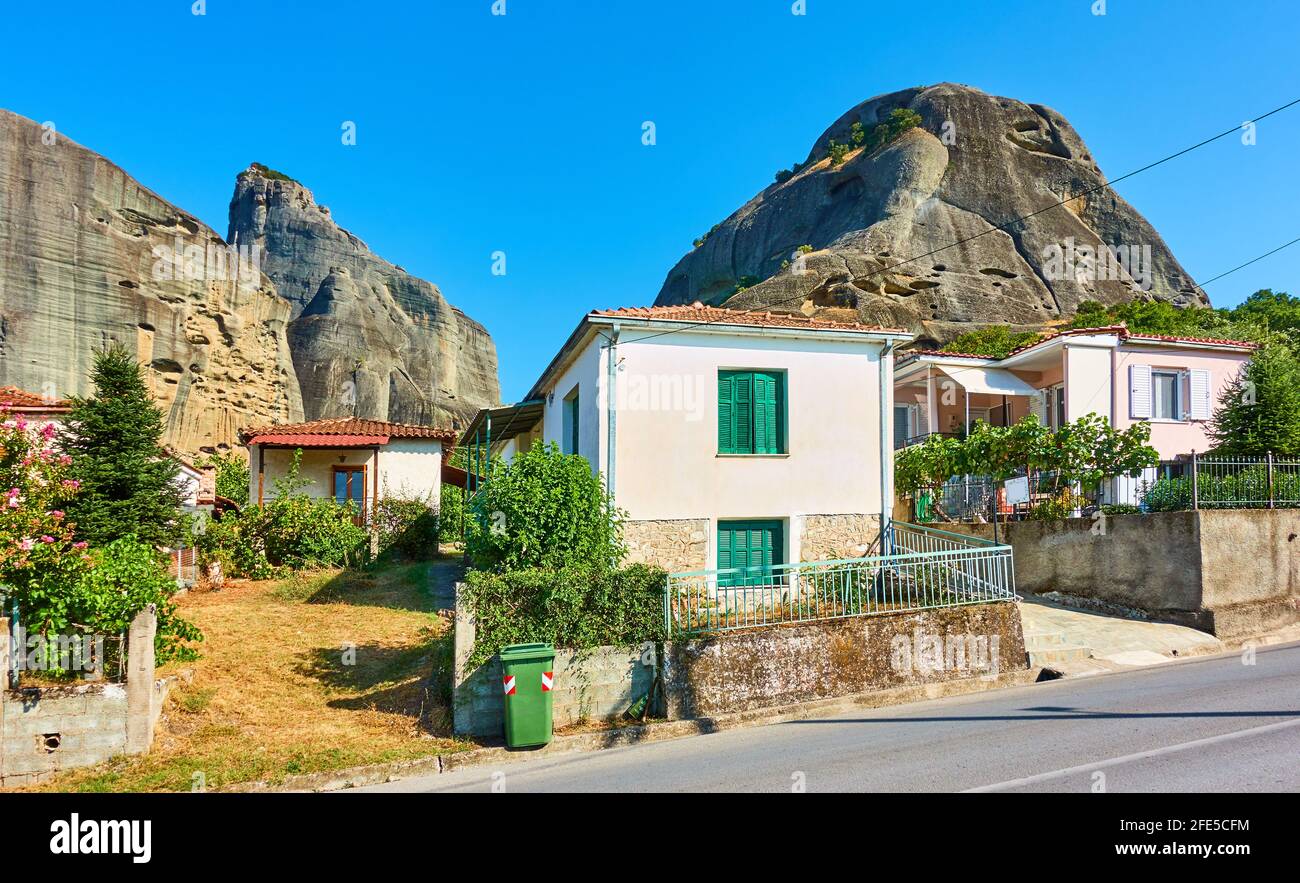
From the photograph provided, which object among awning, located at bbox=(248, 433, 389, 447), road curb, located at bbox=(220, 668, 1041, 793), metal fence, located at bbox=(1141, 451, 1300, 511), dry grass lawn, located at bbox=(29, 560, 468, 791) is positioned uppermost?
awning, located at bbox=(248, 433, 389, 447)

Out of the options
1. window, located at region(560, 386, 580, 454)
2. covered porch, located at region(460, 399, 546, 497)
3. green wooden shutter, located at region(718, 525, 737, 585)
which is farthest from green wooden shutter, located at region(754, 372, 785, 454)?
covered porch, located at region(460, 399, 546, 497)

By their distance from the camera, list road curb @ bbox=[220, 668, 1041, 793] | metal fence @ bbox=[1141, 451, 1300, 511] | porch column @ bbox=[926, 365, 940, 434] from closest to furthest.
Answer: road curb @ bbox=[220, 668, 1041, 793]
metal fence @ bbox=[1141, 451, 1300, 511]
porch column @ bbox=[926, 365, 940, 434]

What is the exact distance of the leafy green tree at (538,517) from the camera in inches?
388

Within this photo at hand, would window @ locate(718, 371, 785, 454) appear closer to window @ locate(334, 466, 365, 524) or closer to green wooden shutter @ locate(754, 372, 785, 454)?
green wooden shutter @ locate(754, 372, 785, 454)

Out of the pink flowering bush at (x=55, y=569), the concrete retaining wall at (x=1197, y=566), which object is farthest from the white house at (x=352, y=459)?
the concrete retaining wall at (x=1197, y=566)

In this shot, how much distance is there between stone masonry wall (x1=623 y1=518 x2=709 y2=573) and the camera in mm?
12461

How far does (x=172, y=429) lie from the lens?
3406 centimetres

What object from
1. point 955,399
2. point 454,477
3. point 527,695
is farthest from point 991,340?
point 527,695

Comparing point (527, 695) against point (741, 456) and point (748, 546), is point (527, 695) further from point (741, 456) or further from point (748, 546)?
point (741, 456)

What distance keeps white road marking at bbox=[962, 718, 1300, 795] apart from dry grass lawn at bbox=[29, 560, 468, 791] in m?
5.41

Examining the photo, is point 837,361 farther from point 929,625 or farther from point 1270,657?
point 1270,657

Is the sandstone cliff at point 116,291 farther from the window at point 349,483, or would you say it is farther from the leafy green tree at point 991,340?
the leafy green tree at point 991,340

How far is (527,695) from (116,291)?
35789mm
